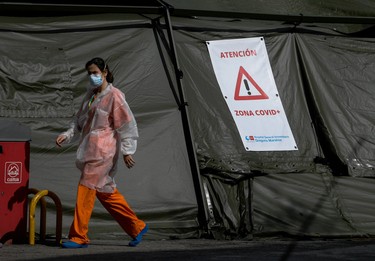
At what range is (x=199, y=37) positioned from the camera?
10188 millimetres

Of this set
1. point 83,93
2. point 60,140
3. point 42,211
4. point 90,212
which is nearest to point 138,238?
point 90,212

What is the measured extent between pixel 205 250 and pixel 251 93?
2.49 metres

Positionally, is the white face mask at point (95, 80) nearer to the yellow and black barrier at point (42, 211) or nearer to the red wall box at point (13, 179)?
the red wall box at point (13, 179)

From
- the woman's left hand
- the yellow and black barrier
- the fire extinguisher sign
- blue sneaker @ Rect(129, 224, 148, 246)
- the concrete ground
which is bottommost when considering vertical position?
the concrete ground

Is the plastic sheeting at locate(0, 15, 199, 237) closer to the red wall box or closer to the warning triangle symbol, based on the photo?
the red wall box

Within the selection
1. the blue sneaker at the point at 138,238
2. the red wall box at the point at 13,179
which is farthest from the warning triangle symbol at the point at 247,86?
the red wall box at the point at 13,179

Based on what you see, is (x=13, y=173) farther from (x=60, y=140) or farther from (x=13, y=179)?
(x=60, y=140)

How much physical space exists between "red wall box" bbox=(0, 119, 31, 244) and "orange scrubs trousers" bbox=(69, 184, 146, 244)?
2.04ft

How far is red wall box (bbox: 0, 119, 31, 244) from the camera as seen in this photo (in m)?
8.43

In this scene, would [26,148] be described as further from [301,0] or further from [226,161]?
[301,0]

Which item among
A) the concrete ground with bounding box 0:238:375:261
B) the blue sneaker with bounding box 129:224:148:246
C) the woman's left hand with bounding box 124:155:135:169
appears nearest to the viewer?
the concrete ground with bounding box 0:238:375:261

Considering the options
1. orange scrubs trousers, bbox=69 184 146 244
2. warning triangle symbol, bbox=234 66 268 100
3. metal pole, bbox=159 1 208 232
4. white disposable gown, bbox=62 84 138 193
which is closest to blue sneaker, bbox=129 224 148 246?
orange scrubs trousers, bbox=69 184 146 244

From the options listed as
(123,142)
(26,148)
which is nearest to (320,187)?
(123,142)

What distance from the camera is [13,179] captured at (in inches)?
332
